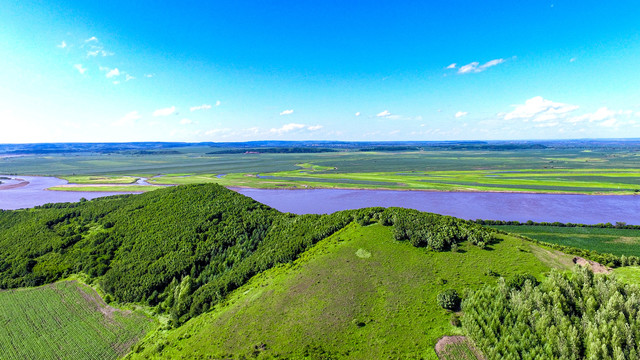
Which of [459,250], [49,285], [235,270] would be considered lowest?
[49,285]

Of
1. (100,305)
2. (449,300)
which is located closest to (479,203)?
(449,300)

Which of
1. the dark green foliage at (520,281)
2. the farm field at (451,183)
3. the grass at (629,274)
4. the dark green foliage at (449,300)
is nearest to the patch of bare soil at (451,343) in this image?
the dark green foliage at (449,300)

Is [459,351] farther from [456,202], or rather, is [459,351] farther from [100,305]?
[456,202]

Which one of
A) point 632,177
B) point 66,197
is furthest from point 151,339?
point 632,177

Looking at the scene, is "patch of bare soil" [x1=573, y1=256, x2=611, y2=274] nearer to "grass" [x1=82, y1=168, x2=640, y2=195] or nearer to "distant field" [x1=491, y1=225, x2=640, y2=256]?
"distant field" [x1=491, y1=225, x2=640, y2=256]

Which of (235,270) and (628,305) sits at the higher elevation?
(628,305)

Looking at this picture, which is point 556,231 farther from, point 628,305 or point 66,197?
point 66,197
